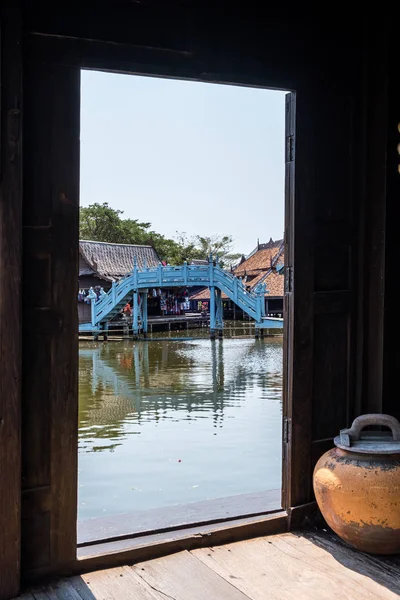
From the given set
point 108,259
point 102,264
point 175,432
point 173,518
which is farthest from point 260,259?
point 173,518

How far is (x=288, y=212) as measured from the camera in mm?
2877

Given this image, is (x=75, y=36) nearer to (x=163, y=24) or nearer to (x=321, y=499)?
(x=163, y=24)

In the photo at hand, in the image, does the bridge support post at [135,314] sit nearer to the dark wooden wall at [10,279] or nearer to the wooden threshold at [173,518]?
the wooden threshold at [173,518]

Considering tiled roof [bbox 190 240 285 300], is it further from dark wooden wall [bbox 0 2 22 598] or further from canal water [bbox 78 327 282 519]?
dark wooden wall [bbox 0 2 22 598]

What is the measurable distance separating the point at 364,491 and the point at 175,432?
490 centimetres

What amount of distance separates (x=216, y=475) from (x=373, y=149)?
329 cm

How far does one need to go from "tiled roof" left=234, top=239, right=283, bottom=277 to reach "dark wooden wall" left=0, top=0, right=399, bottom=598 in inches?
1101

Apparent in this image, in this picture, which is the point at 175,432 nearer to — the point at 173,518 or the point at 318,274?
the point at 173,518

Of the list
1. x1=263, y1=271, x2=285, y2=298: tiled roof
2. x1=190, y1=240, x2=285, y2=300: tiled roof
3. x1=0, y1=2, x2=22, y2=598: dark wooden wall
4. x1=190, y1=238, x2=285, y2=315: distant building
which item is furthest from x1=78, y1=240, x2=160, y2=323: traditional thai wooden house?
x1=0, y1=2, x2=22, y2=598: dark wooden wall

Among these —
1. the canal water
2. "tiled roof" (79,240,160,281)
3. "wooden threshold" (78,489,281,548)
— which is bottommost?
the canal water

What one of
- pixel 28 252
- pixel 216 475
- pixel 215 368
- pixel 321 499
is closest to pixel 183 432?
pixel 216 475

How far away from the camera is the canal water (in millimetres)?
4836

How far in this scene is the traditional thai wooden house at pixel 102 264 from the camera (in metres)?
26.1

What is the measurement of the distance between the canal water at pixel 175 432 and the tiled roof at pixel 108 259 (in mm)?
11688
